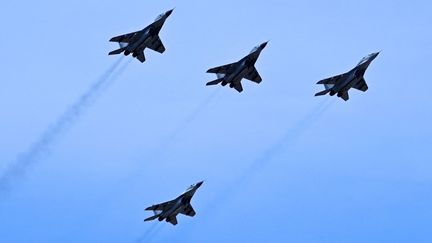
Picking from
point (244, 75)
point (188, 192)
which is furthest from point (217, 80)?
point (188, 192)

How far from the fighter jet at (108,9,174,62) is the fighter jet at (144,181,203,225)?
65.3 ft

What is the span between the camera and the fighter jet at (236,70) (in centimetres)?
19438

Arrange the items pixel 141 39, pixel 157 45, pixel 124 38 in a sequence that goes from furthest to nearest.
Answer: pixel 157 45 → pixel 141 39 → pixel 124 38

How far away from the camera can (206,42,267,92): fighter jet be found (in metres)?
194

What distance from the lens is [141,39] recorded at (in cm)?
19338

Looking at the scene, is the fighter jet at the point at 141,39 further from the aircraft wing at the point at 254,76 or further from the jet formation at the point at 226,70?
the aircraft wing at the point at 254,76

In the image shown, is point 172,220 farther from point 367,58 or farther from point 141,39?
point 367,58

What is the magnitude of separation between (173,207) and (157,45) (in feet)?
75.0

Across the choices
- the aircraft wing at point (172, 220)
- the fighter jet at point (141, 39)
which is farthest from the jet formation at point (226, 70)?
the aircraft wing at point (172, 220)

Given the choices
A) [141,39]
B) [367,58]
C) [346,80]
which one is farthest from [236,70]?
[367,58]

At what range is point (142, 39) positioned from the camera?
194 metres

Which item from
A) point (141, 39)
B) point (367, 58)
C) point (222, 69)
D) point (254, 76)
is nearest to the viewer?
point (141, 39)

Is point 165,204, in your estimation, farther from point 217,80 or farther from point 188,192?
point 217,80

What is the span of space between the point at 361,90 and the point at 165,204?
105ft
